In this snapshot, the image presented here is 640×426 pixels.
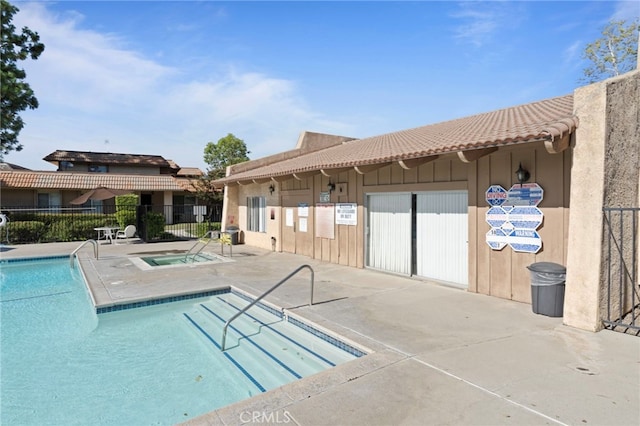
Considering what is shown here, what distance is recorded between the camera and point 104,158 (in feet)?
132

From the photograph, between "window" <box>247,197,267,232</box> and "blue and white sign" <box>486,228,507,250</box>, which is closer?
"blue and white sign" <box>486,228,507,250</box>

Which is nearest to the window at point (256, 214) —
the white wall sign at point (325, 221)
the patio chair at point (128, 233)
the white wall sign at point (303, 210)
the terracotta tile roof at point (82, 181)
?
the white wall sign at point (303, 210)

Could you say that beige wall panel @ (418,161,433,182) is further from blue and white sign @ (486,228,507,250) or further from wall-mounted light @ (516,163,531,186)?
wall-mounted light @ (516,163,531,186)

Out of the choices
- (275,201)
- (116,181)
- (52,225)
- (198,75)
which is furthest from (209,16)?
(116,181)

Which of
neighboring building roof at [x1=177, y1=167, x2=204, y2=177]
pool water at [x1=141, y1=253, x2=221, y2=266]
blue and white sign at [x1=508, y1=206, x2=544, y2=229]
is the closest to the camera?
blue and white sign at [x1=508, y1=206, x2=544, y2=229]

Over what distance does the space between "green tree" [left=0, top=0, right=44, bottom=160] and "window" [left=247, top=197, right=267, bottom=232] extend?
14.2m

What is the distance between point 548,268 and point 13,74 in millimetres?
26033

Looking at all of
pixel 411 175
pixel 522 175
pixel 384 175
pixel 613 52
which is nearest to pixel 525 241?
pixel 522 175

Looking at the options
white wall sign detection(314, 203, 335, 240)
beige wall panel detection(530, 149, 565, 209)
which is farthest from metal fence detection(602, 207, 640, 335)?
white wall sign detection(314, 203, 335, 240)

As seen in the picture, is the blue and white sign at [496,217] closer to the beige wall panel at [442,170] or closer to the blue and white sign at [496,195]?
the blue and white sign at [496,195]

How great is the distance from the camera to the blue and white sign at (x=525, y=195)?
7.11 metres

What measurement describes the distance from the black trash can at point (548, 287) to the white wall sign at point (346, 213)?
585cm

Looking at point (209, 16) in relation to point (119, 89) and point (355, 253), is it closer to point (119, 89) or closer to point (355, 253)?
point (119, 89)

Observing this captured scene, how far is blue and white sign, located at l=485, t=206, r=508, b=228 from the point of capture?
7.64 m
